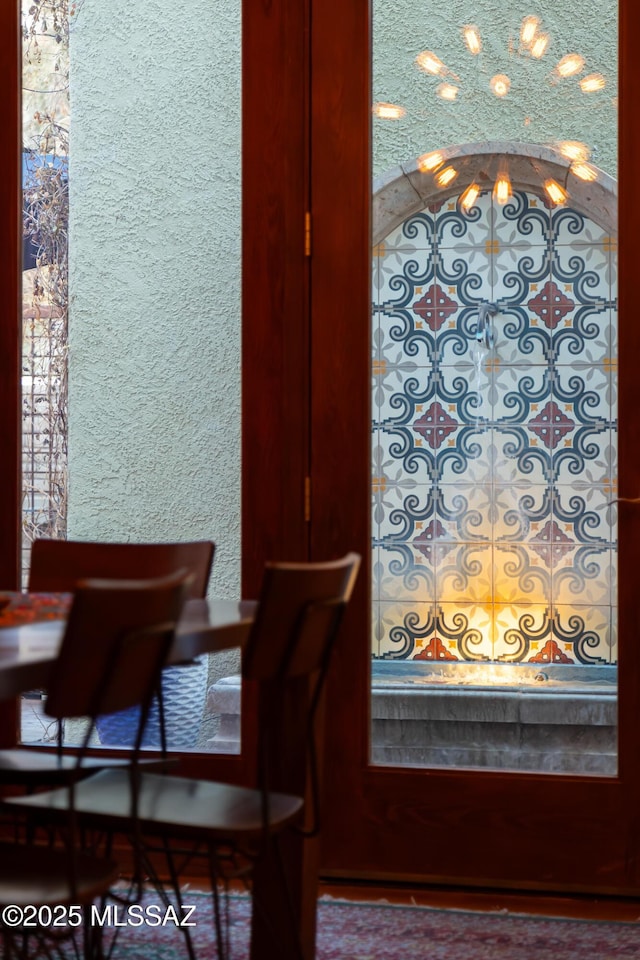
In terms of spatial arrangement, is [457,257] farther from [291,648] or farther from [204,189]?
[291,648]

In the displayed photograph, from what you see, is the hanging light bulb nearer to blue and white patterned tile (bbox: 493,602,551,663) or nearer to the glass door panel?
the glass door panel

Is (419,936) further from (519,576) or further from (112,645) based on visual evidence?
(112,645)

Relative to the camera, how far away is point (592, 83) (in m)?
3.54

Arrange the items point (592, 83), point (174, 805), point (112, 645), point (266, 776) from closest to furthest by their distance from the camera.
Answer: point (112, 645) → point (266, 776) → point (174, 805) → point (592, 83)

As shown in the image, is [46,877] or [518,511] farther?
[518,511]

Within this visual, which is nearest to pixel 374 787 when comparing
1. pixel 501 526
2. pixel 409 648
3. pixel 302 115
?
pixel 409 648

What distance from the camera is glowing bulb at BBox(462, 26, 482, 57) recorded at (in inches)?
142

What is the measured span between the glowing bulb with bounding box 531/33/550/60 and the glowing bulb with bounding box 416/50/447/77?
0.84 feet

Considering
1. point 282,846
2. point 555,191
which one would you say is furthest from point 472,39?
point 282,846

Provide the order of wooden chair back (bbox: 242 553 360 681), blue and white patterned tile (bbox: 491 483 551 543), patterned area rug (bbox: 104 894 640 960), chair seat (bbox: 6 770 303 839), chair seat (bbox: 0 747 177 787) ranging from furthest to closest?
blue and white patterned tile (bbox: 491 483 551 543) → patterned area rug (bbox: 104 894 640 960) → chair seat (bbox: 0 747 177 787) → chair seat (bbox: 6 770 303 839) → wooden chair back (bbox: 242 553 360 681)

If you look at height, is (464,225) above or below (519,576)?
above

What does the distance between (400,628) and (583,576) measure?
1.78 feet

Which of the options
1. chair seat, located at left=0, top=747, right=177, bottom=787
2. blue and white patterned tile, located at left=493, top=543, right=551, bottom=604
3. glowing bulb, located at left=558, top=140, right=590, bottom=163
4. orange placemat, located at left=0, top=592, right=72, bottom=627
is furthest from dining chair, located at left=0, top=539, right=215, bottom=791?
glowing bulb, located at left=558, top=140, right=590, bottom=163

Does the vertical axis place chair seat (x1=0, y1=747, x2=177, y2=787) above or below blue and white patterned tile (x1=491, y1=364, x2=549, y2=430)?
below
